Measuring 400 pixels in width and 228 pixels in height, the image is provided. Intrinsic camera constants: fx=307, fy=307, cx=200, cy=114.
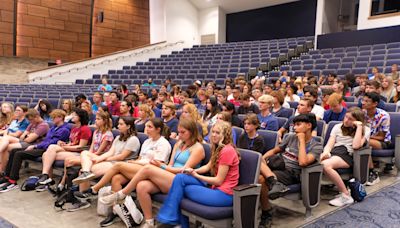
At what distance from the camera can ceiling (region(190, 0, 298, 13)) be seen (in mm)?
12781

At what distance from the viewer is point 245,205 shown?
1.75m

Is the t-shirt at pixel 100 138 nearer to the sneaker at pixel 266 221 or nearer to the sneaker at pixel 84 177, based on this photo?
the sneaker at pixel 84 177

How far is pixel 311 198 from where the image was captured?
85.4 inches

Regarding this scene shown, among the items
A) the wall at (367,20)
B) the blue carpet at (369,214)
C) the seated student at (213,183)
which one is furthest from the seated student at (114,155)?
the wall at (367,20)

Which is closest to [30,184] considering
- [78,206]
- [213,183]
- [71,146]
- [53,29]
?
[71,146]

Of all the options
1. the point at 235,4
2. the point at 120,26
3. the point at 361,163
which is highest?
the point at 235,4

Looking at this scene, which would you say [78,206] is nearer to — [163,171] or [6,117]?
[163,171]

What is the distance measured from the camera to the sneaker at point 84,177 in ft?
7.76

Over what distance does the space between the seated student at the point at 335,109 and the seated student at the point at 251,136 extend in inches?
47.8

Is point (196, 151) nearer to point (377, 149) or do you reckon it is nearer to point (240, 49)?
point (377, 149)

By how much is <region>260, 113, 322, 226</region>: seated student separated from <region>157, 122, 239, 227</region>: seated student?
254mm

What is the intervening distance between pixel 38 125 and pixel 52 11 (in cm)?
857

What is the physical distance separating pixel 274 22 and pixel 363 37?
218 inches

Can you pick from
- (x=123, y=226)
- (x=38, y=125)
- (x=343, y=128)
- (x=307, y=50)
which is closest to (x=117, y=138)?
(x=123, y=226)
